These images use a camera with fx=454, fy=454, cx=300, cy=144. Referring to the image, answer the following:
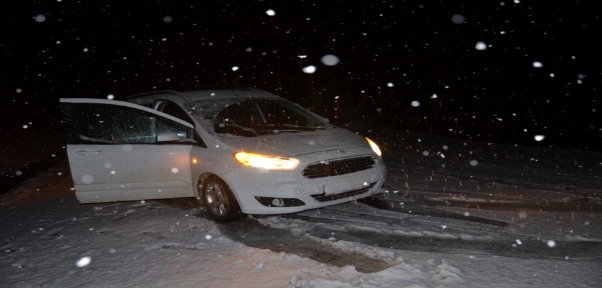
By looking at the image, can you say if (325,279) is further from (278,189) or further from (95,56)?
(95,56)

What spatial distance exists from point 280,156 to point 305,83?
68.1 feet

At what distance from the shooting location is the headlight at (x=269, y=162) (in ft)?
15.7

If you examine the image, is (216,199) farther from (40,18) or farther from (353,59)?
(40,18)

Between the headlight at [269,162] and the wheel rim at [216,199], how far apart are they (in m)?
0.54

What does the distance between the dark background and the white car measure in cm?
828

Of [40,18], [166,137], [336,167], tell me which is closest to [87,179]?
[166,137]

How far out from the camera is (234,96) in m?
6.28

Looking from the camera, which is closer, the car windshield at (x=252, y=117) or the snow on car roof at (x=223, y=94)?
the car windshield at (x=252, y=117)

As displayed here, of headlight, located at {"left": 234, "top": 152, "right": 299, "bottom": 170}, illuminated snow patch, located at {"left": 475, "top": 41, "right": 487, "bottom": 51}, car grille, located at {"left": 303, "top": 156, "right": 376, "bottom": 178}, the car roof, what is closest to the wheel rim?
headlight, located at {"left": 234, "top": 152, "right": 299, "bottom": 170}

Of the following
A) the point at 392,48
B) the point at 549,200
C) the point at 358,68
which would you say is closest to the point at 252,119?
the point at 549,200

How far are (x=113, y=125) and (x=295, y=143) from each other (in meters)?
2.33

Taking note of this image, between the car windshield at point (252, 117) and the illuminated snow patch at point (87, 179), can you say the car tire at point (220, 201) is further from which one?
the illuminated snow patch at point (87, 179)

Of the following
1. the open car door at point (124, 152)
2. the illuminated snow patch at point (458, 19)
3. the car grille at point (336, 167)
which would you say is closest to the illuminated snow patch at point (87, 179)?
the open car door at point (124, 152)

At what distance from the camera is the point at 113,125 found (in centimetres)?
564
